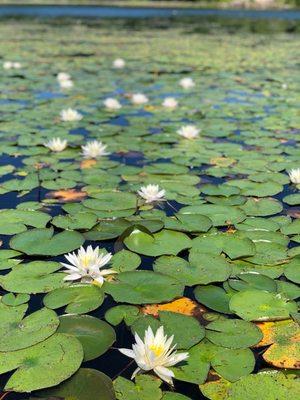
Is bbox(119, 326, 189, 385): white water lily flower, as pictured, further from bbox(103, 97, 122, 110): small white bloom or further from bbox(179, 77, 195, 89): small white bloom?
bbox(179, 77, 195, 89): small white bloom

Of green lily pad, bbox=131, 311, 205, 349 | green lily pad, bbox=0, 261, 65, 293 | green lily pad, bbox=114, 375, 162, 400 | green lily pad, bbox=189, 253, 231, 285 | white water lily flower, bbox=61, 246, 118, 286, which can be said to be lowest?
green lily pad, bbox=189, 253, 231, 285

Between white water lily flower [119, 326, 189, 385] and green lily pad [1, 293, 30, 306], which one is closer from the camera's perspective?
white water lily flower [119, 326, 189, 385]

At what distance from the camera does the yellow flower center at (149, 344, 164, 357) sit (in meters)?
1.33

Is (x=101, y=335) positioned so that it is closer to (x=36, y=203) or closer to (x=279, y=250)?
(x=279, y=250)

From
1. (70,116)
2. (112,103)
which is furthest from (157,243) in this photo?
(112,103)

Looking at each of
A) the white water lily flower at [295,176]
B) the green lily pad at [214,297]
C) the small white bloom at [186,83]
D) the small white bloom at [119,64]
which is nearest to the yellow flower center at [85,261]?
the green lily pad at [214,297]

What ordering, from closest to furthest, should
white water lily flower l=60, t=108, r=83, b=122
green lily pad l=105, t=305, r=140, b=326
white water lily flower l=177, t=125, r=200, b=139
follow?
green lily pad l=105, t=305, r=140, b=326 → white water lily flower l=177, t=125, r=200, b=139 → white water lily flower l=60, t=108, r=83, b=122

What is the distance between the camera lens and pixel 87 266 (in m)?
1.78

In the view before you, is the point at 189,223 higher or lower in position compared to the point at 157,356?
lower

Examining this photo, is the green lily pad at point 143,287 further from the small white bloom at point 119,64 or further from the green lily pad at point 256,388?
the small white bloom at point 119,64

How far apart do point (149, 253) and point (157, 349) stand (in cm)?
76

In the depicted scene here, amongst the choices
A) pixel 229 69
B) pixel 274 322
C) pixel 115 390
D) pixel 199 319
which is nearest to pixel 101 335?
pixel 115 390

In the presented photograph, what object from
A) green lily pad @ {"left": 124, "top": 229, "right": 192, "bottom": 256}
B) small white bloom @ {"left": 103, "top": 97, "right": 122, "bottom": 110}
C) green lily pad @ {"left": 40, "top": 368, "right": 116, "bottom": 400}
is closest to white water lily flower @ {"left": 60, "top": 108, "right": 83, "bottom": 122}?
small white bloom @ {"left": 103, "top": 97, "right": 122, "bottom": 110}

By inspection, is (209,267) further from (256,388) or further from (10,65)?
(10,65)
